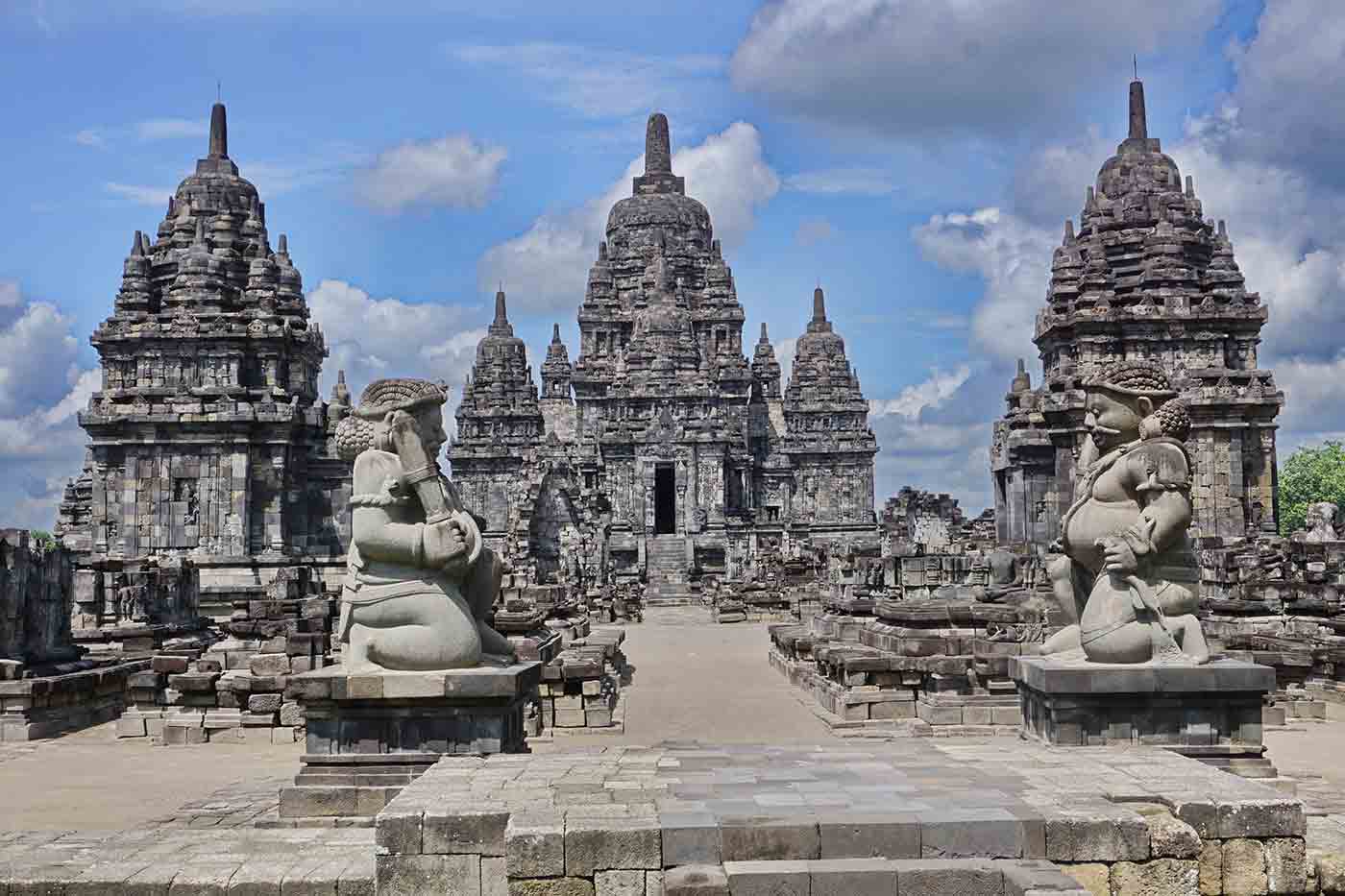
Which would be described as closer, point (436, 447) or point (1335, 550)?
point (436, 447)

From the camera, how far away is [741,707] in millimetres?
12539

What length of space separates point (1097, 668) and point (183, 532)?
25.4m

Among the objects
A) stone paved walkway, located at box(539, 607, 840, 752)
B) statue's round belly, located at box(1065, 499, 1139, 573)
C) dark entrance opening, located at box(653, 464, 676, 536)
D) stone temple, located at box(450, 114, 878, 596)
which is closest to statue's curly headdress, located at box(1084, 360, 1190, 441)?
statue's round belly, located at box(1065, 499, 1139, 573)

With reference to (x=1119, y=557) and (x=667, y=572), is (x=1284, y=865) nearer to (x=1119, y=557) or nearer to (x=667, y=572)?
(x=1119, y=557)

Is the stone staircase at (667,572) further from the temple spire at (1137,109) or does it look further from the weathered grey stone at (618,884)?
the weathered grey stone at (618,884)

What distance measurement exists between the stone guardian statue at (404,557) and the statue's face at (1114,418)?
322 centimetres

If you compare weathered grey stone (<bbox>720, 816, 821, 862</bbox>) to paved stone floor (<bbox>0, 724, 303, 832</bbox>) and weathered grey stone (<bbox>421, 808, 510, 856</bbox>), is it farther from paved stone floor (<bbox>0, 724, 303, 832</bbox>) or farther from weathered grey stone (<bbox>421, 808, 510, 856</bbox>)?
paved stone floor (<bbox>0, 724, 303, 832</bbox>)

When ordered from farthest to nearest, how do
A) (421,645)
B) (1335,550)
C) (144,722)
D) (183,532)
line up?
1. (183,532)
2. (1335,550)
3. (144,722)
4. (421,645)

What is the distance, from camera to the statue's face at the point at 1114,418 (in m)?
6.93

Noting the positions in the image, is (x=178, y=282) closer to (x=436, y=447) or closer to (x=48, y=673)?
(x=48, y=673)

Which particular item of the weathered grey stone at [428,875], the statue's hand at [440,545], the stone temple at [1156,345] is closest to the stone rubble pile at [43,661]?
the statue's hand at [440,545]

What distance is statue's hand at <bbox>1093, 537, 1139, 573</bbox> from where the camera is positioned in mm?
6691

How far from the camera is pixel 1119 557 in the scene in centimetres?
670

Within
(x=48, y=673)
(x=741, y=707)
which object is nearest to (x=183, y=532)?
(x=48, y=673)
